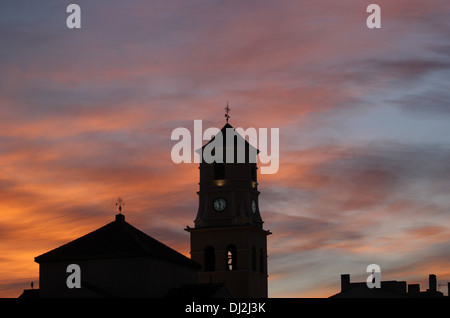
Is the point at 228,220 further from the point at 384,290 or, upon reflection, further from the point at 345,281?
the point at 384,290

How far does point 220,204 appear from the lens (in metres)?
94.9

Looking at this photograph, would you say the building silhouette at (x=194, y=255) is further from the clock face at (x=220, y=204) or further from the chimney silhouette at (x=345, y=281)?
the chimney silhouette at (x=345, y=281)

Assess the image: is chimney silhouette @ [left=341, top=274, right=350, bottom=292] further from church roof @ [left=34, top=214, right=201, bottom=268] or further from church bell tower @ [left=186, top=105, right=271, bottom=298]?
church roof @ [left=34, top=214, right=201, bottom=268]

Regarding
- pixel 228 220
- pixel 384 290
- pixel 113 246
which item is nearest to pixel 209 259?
pixel 228 220

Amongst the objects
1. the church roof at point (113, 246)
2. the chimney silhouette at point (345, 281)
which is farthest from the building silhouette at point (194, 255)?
the chimney silhouette at point (345, 281)

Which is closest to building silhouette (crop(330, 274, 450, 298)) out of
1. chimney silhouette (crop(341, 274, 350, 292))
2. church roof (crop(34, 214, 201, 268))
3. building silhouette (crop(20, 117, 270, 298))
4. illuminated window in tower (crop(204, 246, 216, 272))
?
chimney silhouette (crop(341, 274, 350, 292))

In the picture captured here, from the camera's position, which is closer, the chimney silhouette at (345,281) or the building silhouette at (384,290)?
the building silhouette at (384,290)

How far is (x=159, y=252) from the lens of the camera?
74.6 m

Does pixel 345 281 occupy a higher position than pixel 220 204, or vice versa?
pixel 220 204

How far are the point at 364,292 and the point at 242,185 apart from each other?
47.5 ft

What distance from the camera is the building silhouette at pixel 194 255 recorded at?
7256 centimetres

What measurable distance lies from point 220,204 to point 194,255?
5.20m
